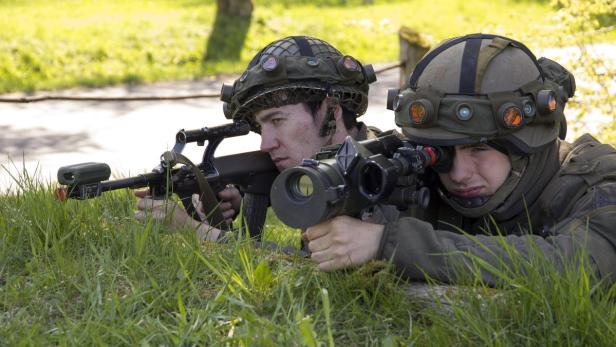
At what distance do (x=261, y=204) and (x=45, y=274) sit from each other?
154 centimetres

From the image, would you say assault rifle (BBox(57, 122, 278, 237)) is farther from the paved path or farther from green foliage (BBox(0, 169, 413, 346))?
the paved path

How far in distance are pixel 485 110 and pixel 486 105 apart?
0.8 inches

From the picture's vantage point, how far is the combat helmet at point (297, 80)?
4602 millimetres

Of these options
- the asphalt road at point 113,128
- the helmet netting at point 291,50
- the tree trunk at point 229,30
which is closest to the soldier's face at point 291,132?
the helmet netting at point 291,50

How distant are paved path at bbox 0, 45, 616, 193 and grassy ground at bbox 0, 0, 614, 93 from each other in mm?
712

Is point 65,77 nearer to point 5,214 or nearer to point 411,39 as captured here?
point 411,39

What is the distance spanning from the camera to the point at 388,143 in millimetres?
3482

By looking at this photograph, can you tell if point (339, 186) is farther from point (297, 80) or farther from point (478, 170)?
point (297, 80)

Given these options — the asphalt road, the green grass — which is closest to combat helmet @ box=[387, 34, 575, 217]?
the green grass

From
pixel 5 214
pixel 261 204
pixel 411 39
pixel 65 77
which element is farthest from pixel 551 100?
pixel 65 77

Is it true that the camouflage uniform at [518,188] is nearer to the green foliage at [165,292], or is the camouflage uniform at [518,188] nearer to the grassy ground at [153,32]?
the green foliage at [165,292]

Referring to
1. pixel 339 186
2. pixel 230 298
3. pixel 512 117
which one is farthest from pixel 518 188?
pixel 230 298

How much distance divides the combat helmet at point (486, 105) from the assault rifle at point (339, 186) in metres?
0.45

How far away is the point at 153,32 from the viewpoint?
17328 millimetres
